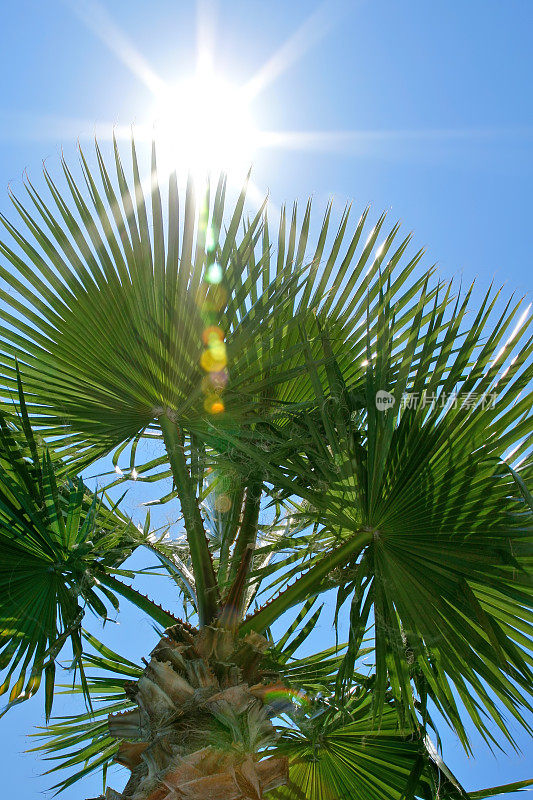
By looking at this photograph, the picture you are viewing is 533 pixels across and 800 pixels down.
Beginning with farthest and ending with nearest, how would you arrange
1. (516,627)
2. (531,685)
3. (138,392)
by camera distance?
(138,392) < (516,627) < (531,685)

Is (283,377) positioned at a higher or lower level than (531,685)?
higher

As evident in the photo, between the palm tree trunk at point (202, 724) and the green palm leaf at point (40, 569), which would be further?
the green palm leaf at point (40, 569)

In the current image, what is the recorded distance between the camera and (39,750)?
2756mm

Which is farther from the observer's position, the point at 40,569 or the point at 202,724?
the point at 40,569

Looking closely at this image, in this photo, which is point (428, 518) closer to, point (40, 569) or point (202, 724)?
point (202, 724)

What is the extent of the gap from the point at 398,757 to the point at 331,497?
1116 millimetres

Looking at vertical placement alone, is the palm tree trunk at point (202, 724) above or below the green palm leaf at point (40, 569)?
below

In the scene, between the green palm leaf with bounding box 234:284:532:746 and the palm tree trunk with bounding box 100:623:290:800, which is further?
the green palm leaf with bounding box 234:284:532:746

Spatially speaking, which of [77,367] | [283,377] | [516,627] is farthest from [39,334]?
[516,627]

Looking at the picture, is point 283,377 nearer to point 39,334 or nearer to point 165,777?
point 39,334

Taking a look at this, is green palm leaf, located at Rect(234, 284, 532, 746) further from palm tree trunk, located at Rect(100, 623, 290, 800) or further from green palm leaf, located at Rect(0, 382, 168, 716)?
green palm leaf, located at Rect(0, 382, 168, 716)

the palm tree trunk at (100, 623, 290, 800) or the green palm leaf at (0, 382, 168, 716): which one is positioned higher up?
the green palm leaf at (0, 382, 168, 716)

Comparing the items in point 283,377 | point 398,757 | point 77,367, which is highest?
point 77,367

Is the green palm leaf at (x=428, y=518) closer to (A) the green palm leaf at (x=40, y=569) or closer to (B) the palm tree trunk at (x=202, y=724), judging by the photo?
(B) the palm tree trunk at (x=202, y=724)
